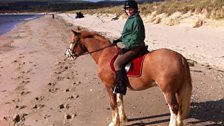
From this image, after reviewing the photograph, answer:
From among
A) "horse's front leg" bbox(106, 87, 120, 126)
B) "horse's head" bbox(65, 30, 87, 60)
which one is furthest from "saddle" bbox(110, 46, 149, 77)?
"horse's head" bbox(65, 30, 87, 60)

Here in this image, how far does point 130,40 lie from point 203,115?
2727mm

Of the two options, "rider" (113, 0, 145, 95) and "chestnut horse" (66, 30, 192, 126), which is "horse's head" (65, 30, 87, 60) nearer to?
"chestnut horse" (66, 30, 192, 126)

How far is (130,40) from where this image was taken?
8.74 m

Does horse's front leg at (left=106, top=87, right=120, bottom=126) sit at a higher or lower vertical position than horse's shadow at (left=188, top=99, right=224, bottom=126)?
higher

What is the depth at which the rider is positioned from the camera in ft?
28.3

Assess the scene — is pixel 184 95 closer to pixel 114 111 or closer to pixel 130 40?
pixel 130 40

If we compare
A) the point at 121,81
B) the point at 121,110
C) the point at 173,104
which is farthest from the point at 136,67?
the point at 121,110

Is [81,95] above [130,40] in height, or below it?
below

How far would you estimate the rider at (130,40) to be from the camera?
8617mm

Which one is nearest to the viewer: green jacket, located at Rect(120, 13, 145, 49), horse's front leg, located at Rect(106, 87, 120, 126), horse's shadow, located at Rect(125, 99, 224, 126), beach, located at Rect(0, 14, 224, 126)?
green jacket, located at Rect(120, 13, 145, 49)

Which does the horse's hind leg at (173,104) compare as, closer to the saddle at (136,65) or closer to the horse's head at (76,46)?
the saddle at (136,65)

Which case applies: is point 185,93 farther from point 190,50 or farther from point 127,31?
point 190,50

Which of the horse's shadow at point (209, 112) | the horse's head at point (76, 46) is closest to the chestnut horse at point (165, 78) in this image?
the horse's head at point (76, 46)

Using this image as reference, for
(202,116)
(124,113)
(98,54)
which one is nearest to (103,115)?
(124,113)
